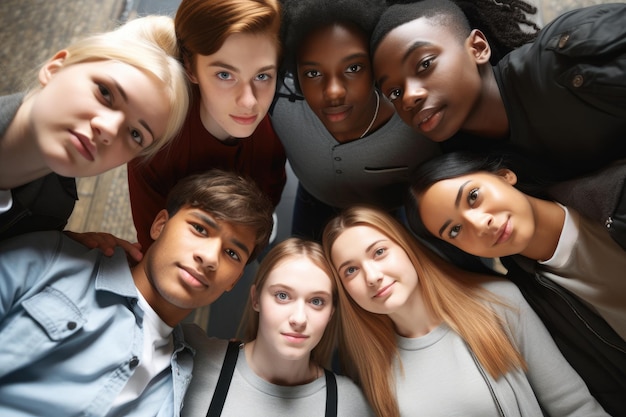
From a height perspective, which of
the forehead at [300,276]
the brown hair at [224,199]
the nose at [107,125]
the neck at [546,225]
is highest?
the nose at [107,125]

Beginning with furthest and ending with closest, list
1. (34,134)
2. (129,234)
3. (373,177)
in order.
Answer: (129,234) → (373,177) → (34,134)

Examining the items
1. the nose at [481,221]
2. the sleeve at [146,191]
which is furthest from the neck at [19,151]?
the nose at [481,221]

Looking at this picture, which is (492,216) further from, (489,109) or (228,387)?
(228,387)

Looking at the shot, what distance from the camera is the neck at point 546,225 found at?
1.43 meters

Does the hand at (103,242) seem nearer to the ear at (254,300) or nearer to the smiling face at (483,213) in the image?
the ear at (254,300)

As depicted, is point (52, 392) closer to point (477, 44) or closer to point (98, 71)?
point (98, 71)

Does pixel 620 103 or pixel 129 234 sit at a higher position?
pixel 620 103

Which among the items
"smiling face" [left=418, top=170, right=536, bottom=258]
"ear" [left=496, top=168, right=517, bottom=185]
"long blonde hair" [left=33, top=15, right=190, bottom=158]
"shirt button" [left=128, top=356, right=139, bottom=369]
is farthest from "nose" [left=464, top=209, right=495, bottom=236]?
"shirt button" [left=128, top=356, right=139, bottom=369]

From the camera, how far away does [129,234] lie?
213 centimetres

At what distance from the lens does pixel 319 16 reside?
135cm

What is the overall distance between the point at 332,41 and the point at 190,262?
2.35ft

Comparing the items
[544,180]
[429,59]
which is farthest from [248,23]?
[544,180]

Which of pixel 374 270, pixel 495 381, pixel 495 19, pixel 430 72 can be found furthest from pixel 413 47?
pixel 495 381

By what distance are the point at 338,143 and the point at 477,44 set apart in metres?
0.51
